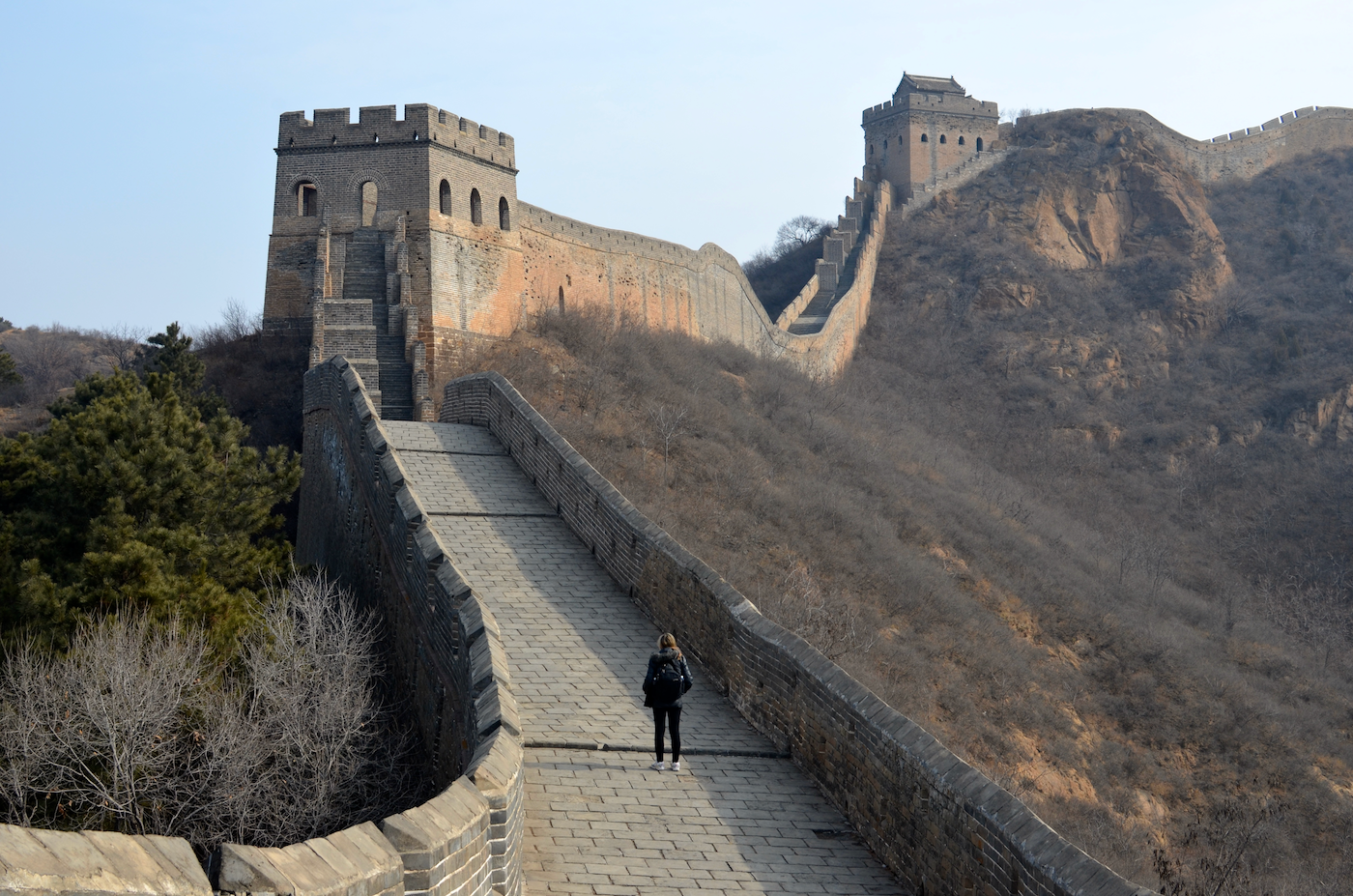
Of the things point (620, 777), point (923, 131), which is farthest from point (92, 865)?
point (923, 131)

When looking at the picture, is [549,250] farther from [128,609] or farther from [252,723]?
[252,723]

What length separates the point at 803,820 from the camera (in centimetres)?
744

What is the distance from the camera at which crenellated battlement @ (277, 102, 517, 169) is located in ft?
78.2

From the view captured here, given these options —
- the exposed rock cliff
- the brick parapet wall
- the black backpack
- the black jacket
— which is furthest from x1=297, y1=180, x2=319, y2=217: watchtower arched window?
the exposed rock cliff

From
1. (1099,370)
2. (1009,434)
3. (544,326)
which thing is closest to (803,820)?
(544,326)

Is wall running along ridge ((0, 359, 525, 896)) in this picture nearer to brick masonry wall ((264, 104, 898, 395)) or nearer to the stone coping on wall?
the stone coping on wall

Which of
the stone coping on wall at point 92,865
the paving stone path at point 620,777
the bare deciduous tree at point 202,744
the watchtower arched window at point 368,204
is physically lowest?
the bare deciduous tree at point 202,744

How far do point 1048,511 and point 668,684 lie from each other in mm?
26403

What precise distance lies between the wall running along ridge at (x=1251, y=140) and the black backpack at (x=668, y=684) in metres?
51.7

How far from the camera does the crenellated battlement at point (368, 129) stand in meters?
23.8

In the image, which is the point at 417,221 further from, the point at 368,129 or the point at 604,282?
the point at 604,282

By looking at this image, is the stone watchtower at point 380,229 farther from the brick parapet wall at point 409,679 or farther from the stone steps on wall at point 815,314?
the stone steps on wall at point 815,314

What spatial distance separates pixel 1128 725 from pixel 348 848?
59.6ft

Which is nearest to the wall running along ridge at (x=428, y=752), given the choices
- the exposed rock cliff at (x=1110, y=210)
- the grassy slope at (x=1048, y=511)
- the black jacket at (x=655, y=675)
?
the black jacket at (x=655, y=675)
